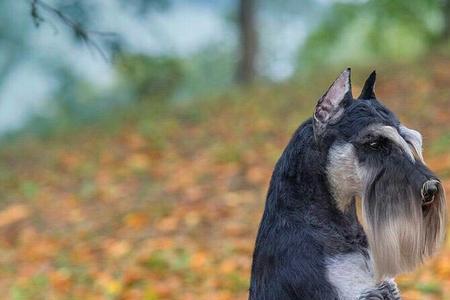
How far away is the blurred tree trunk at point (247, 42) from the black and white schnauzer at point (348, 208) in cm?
1574

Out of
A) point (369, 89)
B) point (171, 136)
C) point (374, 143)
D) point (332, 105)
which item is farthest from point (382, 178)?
point (171, 136)

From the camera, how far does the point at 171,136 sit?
14.9 m

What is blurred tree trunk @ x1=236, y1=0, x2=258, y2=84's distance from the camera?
1914 centimetres

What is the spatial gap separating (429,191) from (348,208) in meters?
0.43

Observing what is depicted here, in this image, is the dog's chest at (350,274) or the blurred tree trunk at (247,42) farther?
the blurred tree trunk at (247,42)

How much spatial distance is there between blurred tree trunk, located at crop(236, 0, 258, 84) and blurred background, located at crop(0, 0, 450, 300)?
1.4 inches

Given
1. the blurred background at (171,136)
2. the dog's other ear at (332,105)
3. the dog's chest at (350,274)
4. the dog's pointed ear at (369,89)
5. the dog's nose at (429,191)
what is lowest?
the dog's chest at (350,274)

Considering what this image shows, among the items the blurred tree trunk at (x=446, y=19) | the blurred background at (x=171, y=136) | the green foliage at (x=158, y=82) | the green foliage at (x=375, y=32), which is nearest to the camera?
the blurred background at (x=171, y=136)

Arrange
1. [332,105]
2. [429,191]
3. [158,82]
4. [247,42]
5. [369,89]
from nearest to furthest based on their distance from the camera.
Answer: [429,191], [332,105], [369,89], [247,42], [158,82]

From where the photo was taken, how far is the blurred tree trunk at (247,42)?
19141 mm

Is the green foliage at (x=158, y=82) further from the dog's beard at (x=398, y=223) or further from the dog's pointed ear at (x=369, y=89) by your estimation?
the dog's beard at (x=398, y=223)

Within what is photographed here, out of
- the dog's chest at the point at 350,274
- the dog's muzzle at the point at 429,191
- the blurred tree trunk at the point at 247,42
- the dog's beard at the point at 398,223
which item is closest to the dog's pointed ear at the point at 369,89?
the dog's beard at the point at 398,223

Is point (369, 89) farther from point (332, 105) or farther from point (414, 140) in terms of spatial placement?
point (414, 140)

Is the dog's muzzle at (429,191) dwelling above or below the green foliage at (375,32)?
below
